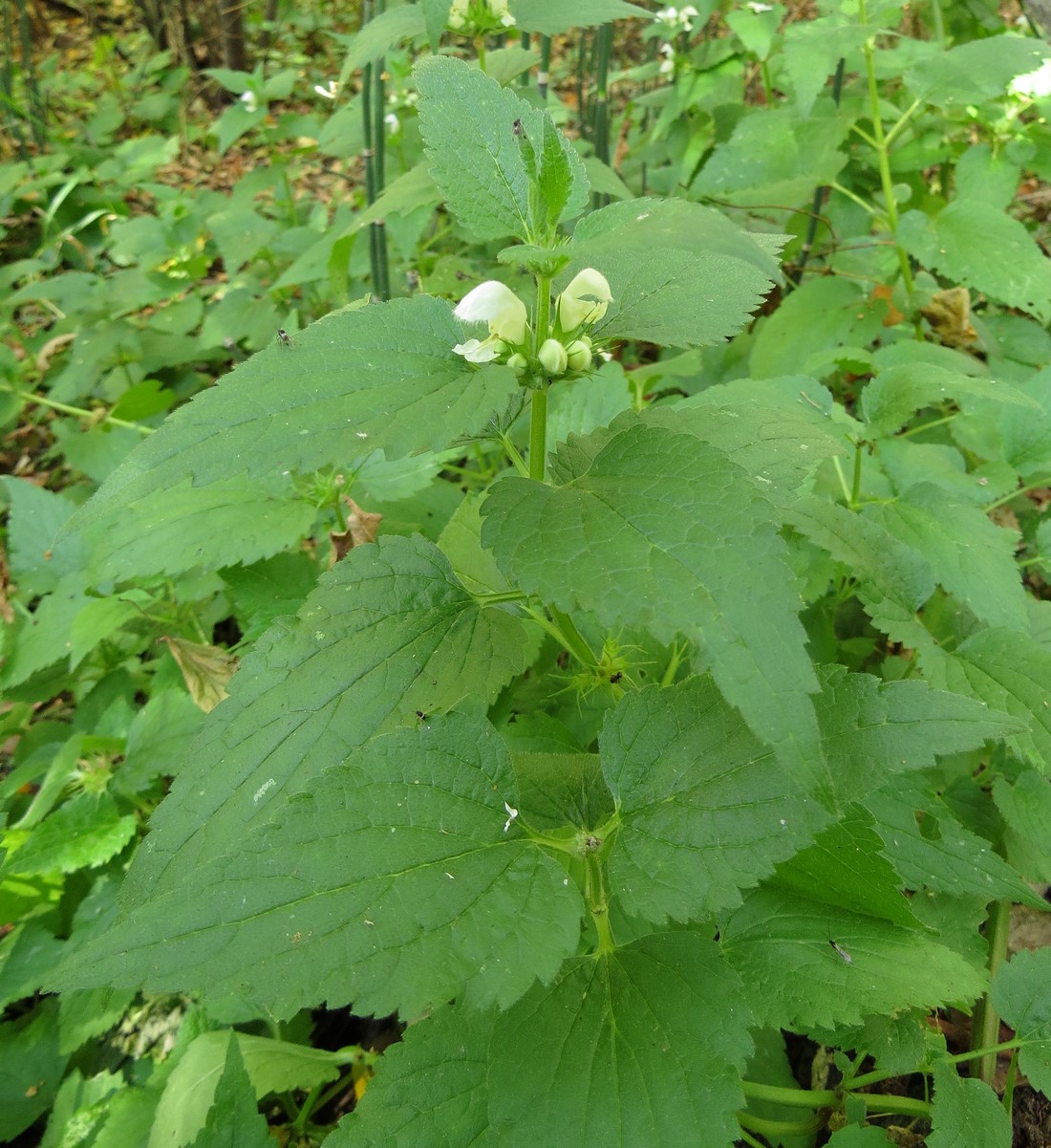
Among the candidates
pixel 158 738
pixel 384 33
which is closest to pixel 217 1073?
pixel 158 738

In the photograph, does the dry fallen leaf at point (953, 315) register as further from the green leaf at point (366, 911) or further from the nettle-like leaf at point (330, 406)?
the green leaf at point (366, 911)

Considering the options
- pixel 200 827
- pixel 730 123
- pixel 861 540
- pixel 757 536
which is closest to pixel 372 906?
pixel 200 827

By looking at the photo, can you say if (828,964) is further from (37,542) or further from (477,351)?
(37,542)

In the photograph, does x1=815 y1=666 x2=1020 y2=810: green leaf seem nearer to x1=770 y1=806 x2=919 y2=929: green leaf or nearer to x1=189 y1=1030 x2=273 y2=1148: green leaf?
x1=770 y1=806 x2=919 y2=929: green leaf

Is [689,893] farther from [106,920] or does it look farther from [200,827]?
[106,920]

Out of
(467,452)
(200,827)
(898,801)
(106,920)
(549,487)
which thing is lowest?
(106,920)

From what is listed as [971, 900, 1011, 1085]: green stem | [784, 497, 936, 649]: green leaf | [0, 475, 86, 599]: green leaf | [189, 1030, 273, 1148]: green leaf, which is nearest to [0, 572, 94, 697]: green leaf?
[0, 475, 86, 599]: green leaf
